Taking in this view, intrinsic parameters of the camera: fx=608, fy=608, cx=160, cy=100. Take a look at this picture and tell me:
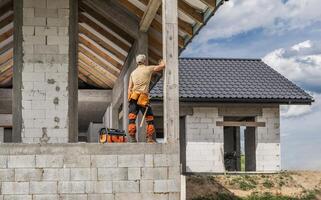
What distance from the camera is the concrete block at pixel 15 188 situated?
9555mm

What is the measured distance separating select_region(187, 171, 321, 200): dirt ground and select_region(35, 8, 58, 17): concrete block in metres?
7.70

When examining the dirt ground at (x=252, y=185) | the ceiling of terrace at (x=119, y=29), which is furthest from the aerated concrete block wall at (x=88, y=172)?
the dirt ground at (x=252, y=185)

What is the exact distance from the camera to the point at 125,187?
384 inches

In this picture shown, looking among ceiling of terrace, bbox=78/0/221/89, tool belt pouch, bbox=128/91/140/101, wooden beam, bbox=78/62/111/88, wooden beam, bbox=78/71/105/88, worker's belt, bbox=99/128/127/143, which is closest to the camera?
worker's belt, bbox=99/128/127/143

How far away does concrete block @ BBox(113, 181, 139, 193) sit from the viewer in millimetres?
9742

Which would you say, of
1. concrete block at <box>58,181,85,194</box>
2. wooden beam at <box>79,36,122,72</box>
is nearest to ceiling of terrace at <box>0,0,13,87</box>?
wooden beam at <box>79,36,122,72</box>

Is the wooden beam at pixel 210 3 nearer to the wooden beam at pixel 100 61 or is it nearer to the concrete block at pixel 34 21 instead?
the concrete block at pixel 34 21

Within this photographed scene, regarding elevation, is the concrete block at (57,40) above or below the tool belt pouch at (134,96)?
above

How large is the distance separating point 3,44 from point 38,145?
843 centimetres

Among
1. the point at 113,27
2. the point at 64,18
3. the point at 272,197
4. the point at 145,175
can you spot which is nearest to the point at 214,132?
the point at 272,197

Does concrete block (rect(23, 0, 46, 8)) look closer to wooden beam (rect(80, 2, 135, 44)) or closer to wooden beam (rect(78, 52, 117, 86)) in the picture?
wooden beam (rect(80, 2, 135, 44))

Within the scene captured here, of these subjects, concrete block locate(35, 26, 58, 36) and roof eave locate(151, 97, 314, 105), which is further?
roof eave locate(151, 97, 314, 105)

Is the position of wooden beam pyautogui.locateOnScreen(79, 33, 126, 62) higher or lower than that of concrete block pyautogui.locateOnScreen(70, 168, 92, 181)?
higher

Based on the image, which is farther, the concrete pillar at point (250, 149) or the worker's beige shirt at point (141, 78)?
the concrete pillar at point (250, 149)
